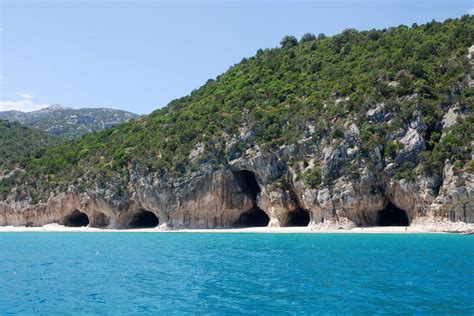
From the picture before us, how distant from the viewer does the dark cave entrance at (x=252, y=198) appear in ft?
214

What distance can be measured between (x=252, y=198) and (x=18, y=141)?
7007 cm

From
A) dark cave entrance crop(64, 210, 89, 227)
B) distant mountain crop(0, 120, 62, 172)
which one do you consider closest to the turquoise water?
dark cave entrance crop(64, 210, 89, 227)

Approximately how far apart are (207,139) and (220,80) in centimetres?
2859

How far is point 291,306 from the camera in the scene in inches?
677

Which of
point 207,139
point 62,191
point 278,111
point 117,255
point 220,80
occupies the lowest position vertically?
point 117,255

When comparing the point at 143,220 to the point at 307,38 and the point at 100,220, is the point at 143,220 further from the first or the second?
the point at 307,38

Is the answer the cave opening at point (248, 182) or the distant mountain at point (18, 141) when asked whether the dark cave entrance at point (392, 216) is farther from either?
the distant mountain at point (18, 141)

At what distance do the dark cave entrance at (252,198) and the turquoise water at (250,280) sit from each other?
29.2 m

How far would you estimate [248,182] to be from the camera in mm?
67125

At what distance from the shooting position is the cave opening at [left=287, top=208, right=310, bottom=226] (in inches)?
2456

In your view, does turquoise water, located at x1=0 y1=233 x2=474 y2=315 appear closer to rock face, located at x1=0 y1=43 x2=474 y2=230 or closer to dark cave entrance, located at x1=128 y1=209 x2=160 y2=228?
rock face, located at x1=0 y1=43 x2=474 y2=230

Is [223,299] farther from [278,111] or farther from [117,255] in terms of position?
[278,111]

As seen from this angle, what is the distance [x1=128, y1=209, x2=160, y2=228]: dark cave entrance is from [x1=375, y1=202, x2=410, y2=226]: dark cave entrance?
3467 cm

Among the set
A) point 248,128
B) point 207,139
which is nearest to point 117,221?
point 207,139
